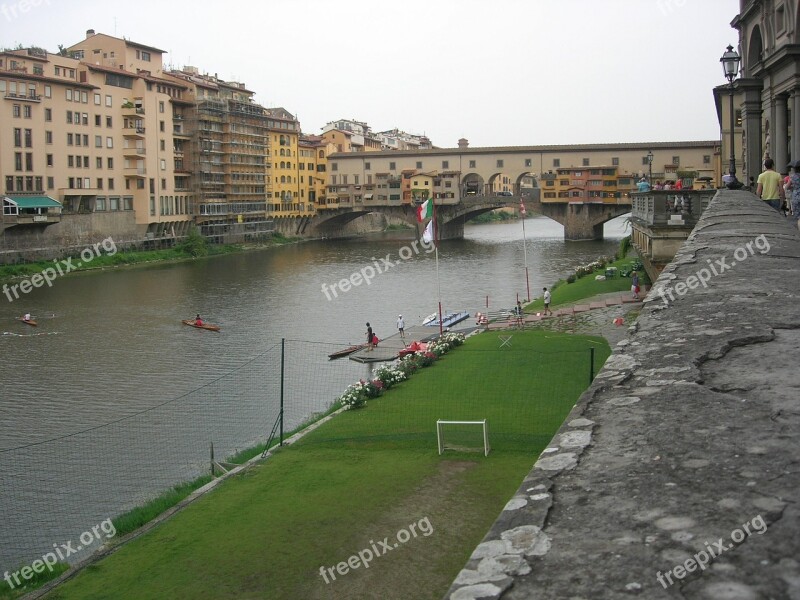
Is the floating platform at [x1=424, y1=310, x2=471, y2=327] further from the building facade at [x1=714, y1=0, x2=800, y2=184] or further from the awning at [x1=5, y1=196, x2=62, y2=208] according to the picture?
the awning at [x1=5, y1=196, x2=62, y2=208]

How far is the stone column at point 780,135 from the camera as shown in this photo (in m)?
22.0

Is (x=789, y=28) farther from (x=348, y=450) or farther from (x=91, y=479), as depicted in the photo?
(x=91, y=479)

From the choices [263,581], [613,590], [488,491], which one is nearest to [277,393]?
[488,491]

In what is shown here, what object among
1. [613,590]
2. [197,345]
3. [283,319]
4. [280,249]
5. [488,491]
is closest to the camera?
[613,590]

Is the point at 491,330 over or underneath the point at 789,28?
underneath

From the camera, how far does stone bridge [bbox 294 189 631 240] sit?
78875mm

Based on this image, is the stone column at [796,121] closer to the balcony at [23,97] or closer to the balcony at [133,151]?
the balcony at [23,97]

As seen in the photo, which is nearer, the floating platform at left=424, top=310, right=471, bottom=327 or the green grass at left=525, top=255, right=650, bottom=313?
the floating platform at left=424, top=310, right=471, bottom=327

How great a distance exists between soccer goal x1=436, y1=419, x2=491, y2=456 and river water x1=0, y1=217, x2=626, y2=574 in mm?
4721

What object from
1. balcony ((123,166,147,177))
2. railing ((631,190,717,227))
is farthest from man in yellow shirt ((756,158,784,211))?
balcony ((123,166,147,177))

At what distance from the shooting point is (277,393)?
22.4 meters

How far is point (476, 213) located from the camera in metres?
87.2

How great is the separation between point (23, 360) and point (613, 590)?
1134 inches

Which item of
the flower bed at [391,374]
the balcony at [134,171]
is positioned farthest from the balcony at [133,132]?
the flower bed at [391,374]
